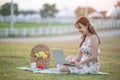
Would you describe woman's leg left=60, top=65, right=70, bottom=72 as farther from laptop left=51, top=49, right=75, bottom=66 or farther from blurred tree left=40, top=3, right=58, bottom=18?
blurred tree left=40, top=3, right=58, bottom=18

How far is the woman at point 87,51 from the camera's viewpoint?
3434 millimetres

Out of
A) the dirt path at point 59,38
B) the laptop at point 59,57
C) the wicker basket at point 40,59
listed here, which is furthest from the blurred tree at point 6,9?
the laptop at point 59,57

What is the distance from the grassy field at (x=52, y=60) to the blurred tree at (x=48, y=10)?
0.97 ft

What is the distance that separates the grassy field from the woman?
0.06 meters

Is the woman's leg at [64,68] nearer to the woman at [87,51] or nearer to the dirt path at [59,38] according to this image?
the woman at [87,51]

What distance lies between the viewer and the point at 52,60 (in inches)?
138

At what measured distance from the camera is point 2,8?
3555 millimetres

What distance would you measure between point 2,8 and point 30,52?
52 cm

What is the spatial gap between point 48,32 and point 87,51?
0.49m

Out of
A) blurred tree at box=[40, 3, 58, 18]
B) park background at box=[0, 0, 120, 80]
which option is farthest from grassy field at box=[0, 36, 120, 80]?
blurred tree at box=[40, 3, 58, 18]

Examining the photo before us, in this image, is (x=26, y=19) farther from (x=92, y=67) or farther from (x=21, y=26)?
(x=92, y=67)

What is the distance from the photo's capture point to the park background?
3506 mm

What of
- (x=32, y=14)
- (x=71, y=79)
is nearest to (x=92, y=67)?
(x=71, y=79)

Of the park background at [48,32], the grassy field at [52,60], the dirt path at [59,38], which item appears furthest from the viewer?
the dirt path at [59,38]
